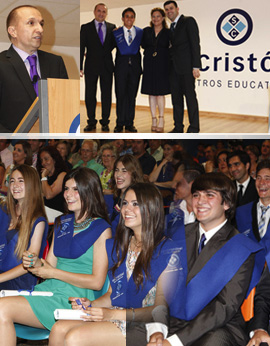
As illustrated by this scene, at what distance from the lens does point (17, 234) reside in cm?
260

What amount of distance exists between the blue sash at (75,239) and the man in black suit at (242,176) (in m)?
0.66

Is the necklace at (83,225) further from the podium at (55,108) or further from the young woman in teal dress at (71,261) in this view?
the podium at (55,108)

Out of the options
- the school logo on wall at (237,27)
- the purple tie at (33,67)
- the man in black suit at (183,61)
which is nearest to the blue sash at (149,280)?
the purple tie at (33,67)

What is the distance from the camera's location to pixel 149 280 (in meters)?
2.16

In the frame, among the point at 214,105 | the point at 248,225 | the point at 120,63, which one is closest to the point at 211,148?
the point at 248,225

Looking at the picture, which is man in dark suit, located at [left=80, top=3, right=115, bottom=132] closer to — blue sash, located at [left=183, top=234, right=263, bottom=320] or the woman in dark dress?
the woman in dark dress

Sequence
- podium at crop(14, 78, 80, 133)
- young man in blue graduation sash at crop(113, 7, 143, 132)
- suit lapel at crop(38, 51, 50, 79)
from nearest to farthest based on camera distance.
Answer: podium at crop(14, 78, 80, 133)
suit lapel at crop(38, 51, 50, 79)
young man in blue graduation sash at crop(113, 7, 143, 132)

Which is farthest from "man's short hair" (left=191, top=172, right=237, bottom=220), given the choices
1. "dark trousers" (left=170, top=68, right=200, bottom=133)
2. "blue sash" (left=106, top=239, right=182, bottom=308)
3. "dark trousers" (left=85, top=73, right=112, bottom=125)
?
"dark trousers" (left=85, top=73, right=112, bottom=125)

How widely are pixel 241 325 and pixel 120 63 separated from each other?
3137 millimetres

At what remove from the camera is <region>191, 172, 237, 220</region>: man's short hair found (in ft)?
7.24

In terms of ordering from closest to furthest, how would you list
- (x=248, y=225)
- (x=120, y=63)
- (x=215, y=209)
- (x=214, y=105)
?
1. (x=215, y=209)
2. (x=248, y=225)
3. (x=120, y=63)
4. (x=214, y=105)

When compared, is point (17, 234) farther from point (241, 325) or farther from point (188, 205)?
point (241, 325)

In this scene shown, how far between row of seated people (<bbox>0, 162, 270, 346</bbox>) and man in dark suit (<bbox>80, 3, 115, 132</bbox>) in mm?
2342

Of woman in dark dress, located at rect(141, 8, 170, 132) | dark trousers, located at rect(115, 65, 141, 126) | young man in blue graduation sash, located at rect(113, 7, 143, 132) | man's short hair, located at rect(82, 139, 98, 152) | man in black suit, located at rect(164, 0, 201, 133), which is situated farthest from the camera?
dark trousers, located at rect(115, 65, 141, 126)
